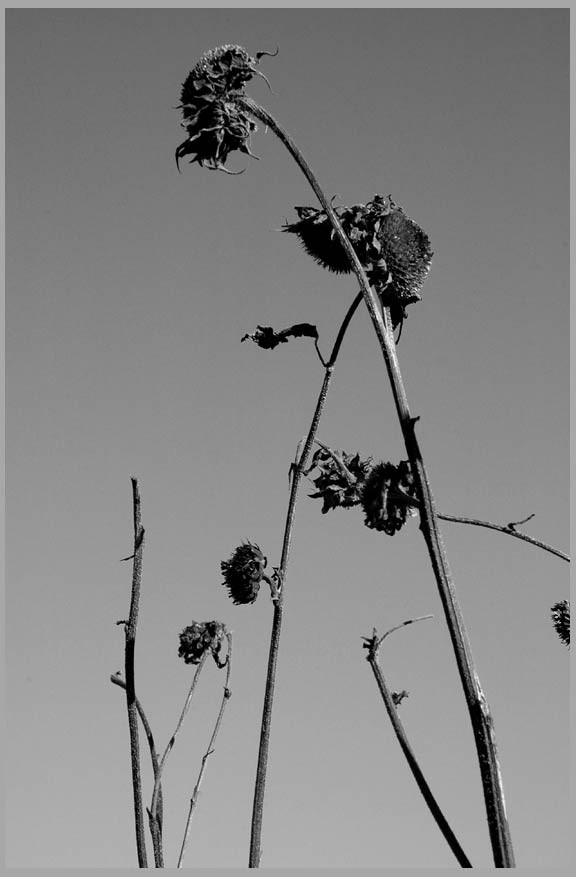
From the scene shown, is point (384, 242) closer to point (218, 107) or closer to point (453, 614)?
point (218, 107)

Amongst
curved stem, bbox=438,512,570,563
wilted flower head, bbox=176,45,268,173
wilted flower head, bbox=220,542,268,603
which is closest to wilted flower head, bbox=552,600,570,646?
curved stem, bbox=438,512,570,563

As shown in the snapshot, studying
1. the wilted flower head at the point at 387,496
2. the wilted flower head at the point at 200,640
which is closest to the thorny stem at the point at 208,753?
the wilted flower head at the point at 200,640

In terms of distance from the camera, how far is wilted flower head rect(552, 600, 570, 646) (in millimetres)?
3201

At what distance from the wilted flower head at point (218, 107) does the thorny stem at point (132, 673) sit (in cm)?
122

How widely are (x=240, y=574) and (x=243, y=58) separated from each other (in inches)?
85.1

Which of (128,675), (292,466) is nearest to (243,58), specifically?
(292,466)

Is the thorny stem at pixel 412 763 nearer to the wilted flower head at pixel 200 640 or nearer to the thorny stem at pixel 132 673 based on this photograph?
the thorny stem at pixel 132 673

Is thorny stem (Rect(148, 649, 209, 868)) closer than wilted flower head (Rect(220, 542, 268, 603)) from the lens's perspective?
Yes

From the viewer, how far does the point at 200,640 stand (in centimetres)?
413

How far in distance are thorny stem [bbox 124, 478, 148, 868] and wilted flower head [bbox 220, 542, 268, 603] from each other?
3.89ft

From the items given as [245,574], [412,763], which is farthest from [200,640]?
[412,763]

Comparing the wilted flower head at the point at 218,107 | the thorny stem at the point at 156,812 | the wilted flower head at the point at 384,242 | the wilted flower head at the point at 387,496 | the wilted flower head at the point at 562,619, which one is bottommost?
the thorny stem at the point at 156,812

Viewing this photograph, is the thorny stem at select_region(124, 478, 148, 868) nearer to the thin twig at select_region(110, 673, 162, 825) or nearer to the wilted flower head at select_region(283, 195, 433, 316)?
the thin twig at select_region(110, 673, 162, 825)

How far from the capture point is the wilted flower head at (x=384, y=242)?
3.24m
